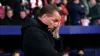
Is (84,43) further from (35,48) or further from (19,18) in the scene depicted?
(35,48)

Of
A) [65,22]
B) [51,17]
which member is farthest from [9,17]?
→ [51,17]

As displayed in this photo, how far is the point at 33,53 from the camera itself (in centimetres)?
256

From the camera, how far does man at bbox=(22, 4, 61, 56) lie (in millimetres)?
2539

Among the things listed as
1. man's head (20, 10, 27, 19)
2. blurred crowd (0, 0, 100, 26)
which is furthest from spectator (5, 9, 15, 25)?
man's head (20, 10, 27, 19)

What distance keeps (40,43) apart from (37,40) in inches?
1.3

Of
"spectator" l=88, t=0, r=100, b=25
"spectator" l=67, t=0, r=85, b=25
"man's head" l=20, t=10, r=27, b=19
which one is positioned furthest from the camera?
"spectator" l=88, t=0, r=100, b=25

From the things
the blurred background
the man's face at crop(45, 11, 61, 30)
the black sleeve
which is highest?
the man's face at crop(45, 11, 61, 30)

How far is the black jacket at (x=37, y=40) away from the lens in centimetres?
253

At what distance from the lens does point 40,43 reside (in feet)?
8.34

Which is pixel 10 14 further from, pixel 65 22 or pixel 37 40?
pixel 37 40

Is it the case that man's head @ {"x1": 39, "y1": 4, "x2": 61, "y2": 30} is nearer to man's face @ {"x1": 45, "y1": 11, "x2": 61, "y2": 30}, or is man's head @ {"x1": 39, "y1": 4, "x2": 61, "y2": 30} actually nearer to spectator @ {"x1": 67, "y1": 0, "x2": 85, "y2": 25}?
man's face @ {"x1": 45, "y1": 11, "x2": 61, "y2": 30}

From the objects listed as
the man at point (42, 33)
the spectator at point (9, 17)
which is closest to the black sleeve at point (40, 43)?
the man at point (42, 33)

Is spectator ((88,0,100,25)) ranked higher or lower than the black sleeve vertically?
lower

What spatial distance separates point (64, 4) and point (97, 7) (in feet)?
3.80
